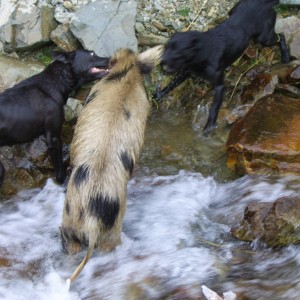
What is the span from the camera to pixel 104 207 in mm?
4488

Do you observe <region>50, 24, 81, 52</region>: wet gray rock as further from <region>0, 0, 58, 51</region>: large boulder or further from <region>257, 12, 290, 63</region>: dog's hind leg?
<region>257, 12, 290, 63</region>: dog's hind leg

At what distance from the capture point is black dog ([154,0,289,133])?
21.3 ft

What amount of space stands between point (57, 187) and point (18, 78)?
1578 mm

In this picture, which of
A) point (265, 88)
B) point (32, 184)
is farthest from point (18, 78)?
point (265, 88)

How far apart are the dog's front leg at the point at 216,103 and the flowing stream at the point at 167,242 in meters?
0.21

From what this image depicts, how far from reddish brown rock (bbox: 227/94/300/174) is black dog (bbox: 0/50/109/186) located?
169 centimetres

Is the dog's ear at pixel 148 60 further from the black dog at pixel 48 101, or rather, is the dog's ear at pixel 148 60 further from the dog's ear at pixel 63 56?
the dog's ear at pixel 63 56

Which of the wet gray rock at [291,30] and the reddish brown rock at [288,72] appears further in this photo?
the wet gray rock at [291,30]

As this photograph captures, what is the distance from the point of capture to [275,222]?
197 inches

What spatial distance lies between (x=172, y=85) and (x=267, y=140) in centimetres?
153

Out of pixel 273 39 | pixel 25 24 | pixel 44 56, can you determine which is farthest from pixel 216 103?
pixel 25 24

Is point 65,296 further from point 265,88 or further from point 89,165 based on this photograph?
point 265,88

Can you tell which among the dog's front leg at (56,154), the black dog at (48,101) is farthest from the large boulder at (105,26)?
the dog's front leg at (56,154)

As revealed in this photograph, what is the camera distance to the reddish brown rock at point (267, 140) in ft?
19.6
